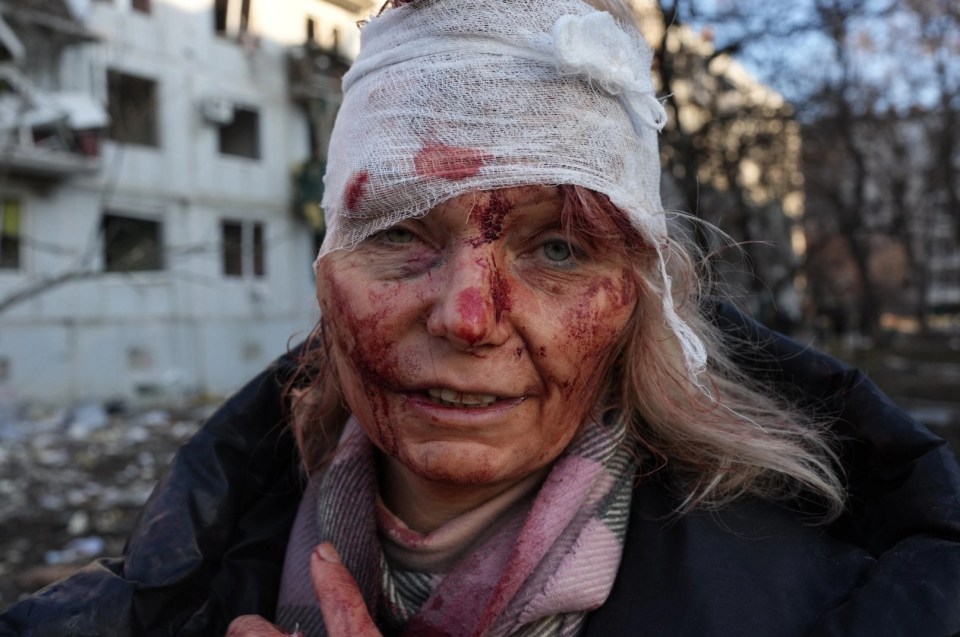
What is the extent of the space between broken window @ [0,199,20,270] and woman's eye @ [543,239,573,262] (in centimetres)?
1466

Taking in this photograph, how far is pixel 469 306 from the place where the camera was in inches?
49.1

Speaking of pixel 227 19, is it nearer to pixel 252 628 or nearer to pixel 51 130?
pixel 51 130

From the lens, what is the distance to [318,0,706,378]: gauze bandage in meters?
1.29

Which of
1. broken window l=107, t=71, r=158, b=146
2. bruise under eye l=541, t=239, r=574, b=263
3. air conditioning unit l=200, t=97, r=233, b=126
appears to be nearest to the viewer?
bruise under eye l=541, t=239, r=574, b=263

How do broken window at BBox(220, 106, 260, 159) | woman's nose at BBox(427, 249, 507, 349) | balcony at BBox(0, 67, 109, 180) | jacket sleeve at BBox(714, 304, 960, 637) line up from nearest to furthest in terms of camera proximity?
1. jacket sleeve at BBox(714, 304, 960, 637)
2. woman's nose at BBox(427, 249, 507, 349)
3. balcony at BBox(0, 67, 109, 180)
4. broken window at BBox(220, 106, 260, 159)

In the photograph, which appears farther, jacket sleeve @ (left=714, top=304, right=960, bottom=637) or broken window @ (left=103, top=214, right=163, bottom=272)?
broken window @ (left=103, top=214, right=163, bottom=272)

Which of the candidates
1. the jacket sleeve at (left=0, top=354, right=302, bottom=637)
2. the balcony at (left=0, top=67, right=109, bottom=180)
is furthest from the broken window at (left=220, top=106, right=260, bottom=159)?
the jacket sleeve at (left=0, top=354, right=302, bottom=637)

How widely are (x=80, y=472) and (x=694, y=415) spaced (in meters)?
7.29

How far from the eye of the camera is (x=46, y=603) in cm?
→ 138

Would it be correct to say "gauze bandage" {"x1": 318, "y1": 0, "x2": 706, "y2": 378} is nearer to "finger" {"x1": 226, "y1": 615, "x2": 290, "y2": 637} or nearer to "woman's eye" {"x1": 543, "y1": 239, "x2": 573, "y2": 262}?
"woman's eye" {"x1": 543, "y1": 239, "x2": 573, "y2": 262}

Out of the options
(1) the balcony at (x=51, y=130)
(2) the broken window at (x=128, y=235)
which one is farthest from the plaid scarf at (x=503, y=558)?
(2) the broken window at (x=128, y=235)

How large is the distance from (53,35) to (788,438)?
50.7 feet

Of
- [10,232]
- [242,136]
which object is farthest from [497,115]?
[242,136]

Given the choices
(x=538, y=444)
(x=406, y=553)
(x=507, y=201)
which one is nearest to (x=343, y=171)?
(x=507, y=201)
